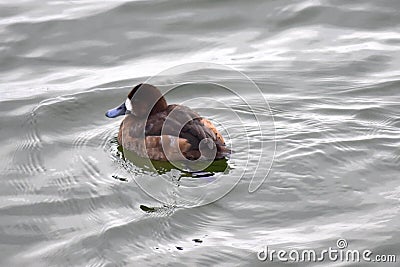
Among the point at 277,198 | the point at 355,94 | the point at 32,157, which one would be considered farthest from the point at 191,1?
the point at 277,198

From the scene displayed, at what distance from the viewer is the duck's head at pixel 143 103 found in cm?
759

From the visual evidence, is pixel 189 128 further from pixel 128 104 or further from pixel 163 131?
pixel 128 104

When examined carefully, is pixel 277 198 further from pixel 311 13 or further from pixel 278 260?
pixel 311 13

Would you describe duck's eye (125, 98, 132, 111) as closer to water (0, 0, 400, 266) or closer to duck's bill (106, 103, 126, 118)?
duck's bill (106, 103, 126, 118)

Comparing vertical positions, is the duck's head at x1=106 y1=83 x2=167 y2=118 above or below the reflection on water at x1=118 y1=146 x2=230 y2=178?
above

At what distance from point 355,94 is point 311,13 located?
2336 millimetres

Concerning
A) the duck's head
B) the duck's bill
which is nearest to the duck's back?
the duck's head

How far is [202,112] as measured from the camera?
8.02 metres

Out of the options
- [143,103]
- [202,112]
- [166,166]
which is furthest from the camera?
[202,112]

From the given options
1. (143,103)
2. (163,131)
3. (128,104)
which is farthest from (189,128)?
(128,104)

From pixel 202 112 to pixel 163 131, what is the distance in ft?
2.47

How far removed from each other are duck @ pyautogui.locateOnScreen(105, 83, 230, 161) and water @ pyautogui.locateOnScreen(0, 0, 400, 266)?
22cm

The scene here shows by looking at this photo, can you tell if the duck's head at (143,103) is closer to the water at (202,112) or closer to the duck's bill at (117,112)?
the duck's bill at (117,112)

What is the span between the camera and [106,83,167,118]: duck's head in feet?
24.9
